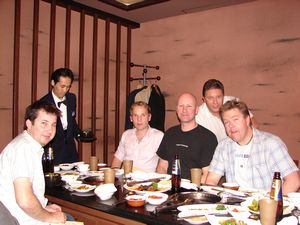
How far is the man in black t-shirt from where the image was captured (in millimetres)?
2732

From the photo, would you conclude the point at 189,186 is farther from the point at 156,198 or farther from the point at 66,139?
the point at 66,139

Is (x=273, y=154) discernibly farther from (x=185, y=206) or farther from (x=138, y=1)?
(x=138, y=1)

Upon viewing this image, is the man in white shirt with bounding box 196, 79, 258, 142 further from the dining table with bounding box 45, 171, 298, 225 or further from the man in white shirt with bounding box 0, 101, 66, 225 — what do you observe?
the man in white shirt with bounding box 0, 101, 66, 225

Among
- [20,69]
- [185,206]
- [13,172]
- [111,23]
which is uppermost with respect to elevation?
[111,23]

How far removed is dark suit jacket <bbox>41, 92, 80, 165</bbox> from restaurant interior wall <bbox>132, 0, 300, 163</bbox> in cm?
195

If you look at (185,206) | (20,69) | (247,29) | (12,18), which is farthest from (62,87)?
(247,29)

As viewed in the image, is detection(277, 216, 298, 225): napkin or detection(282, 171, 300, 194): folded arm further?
detection(282, 171, 300, 194): folded arm

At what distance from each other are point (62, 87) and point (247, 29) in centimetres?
259

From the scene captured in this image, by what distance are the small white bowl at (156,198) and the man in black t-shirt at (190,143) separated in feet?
3.03

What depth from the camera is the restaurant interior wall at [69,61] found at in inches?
149

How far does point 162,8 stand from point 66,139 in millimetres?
2363

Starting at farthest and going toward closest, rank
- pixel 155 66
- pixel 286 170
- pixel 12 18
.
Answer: pixel 155 66 < pixel 12 18 < pixel 286 170

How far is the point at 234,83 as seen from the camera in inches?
176

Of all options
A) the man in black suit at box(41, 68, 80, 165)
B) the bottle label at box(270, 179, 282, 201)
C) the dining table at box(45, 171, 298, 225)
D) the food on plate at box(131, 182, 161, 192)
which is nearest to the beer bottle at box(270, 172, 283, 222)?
the bottle label at box(270, 179, 282, 201)
